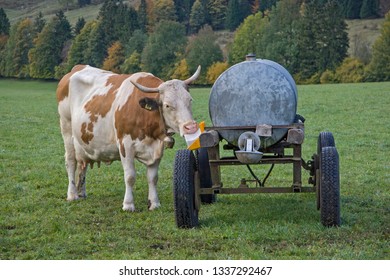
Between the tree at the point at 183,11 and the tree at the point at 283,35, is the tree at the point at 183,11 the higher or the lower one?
the higher one

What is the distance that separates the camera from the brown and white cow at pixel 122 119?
10898 millimetres

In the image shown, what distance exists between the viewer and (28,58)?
6303cm

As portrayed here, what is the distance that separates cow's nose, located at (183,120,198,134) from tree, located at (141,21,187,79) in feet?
202

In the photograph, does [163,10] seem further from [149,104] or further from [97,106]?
[149,104]

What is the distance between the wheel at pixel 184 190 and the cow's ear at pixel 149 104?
46.6 inches

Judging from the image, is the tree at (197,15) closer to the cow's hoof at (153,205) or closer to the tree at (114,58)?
the tree at (114,58)

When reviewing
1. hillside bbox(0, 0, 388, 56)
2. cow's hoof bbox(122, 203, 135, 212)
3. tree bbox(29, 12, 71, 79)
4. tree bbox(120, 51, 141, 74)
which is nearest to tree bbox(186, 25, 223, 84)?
hillside bbox(0, 0, 388, 56)

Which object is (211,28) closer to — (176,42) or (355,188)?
(176,42)

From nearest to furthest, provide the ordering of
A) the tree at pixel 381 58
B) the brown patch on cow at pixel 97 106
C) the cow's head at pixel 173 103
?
the cow's head at pixel 173 103 → the brown patch on cow at pixel 97 106 → the tree at pixel 381 58

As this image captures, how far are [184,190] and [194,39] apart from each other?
68.5 metres

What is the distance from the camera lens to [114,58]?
257ft

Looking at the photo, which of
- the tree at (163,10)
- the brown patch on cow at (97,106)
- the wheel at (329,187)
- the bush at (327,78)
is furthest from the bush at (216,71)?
the wheel at (329,187)

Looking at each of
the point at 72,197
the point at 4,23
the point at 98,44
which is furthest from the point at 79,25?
the point at 72,197

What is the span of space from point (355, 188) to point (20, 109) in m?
28.6
